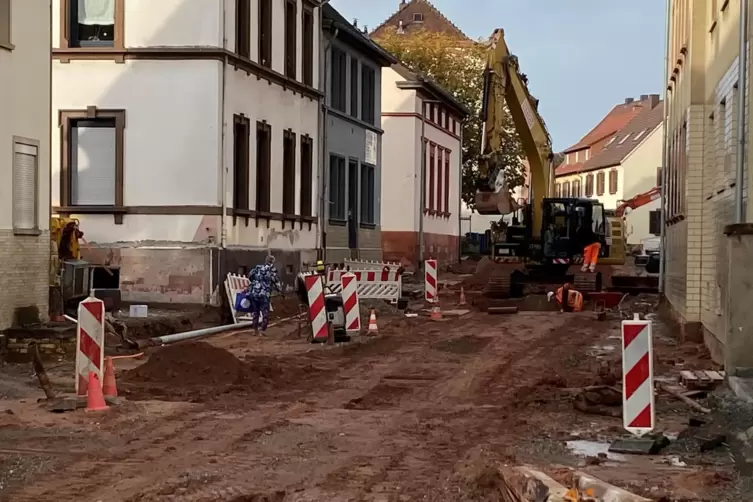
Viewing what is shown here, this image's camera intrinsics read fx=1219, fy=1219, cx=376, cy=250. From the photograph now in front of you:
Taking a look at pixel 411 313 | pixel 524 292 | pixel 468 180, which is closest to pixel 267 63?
pixel 411 313

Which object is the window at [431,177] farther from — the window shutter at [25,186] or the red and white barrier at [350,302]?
the window shutter at [25,186]

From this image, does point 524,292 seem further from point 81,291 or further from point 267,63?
point 81,291

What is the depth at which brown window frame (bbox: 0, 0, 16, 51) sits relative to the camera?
17969 mm

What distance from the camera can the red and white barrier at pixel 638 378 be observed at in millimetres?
10492

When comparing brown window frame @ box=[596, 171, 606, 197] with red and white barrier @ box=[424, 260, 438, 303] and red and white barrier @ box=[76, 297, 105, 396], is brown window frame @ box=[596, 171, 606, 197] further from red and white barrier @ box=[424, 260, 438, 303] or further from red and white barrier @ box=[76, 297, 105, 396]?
red and white barrier @ box=[76, 297, 105, 396]

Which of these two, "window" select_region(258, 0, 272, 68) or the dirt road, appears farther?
"window" select_region(258, 0, 272, 68)

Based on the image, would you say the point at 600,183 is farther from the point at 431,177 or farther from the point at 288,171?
the point at 288,171

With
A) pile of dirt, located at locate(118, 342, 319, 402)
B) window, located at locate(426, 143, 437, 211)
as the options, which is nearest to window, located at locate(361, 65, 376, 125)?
window, located at locate(426, 143, 437, 211)

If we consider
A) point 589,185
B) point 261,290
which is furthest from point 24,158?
point 589,185

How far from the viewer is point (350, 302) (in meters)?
22.0

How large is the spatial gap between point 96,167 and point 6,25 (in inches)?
305

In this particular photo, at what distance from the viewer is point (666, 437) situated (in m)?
10.5

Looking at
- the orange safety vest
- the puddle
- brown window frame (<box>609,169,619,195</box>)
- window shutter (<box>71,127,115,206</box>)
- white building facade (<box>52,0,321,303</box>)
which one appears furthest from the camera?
Result: brown window frame (<box>609,169,619,195</box>)

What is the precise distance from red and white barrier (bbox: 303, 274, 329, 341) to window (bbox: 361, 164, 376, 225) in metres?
20.4
